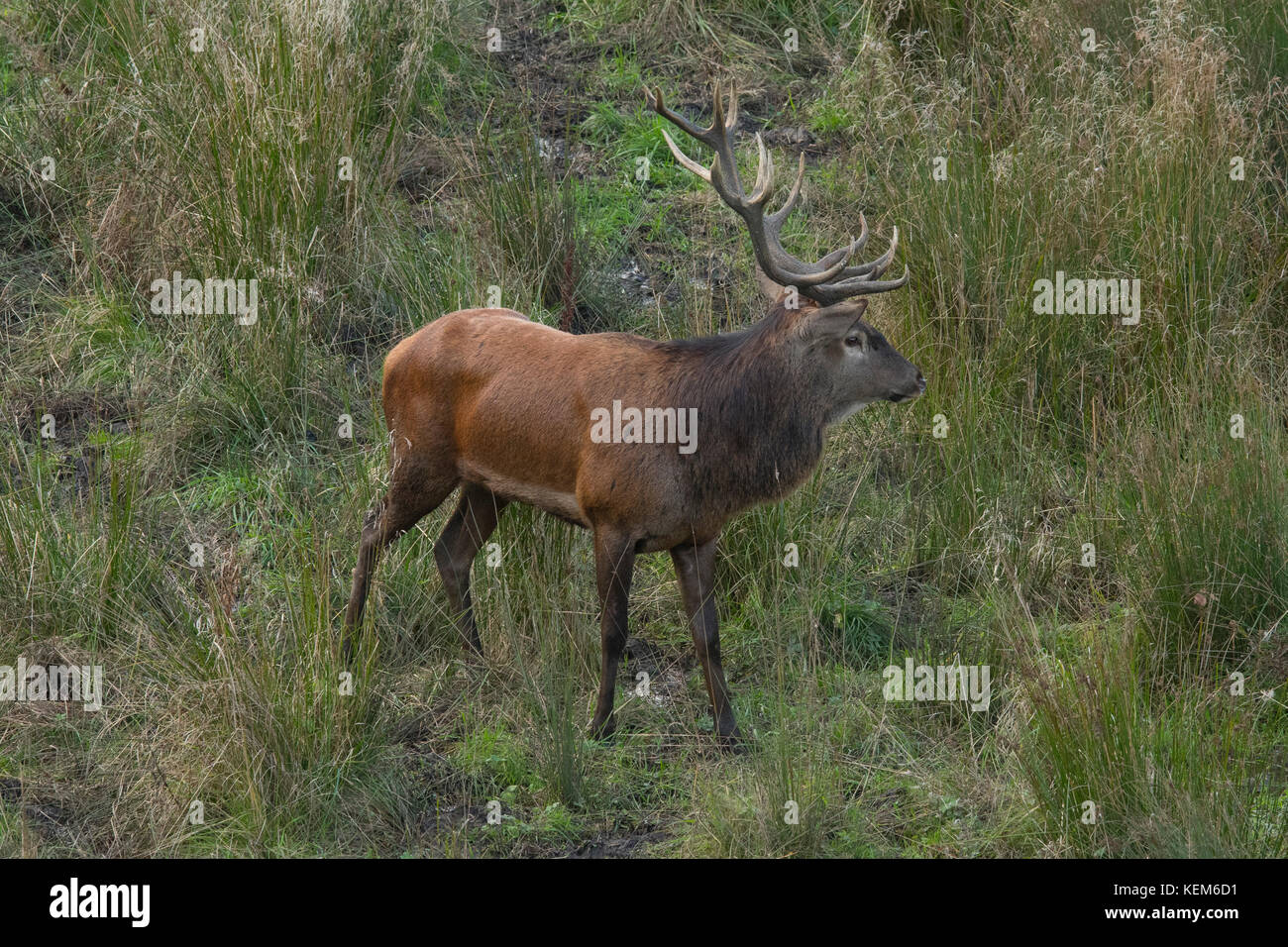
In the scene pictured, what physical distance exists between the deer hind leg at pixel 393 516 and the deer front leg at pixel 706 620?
3.23ft

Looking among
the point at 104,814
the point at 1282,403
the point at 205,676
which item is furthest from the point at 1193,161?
the point at 104,814

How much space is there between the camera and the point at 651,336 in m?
7.84

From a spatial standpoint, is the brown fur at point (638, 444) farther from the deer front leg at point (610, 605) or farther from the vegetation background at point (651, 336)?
the vegetation background at point (651, 336)

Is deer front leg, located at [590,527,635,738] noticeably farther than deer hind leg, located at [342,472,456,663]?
No

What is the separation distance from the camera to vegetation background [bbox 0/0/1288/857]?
5191 millimetres

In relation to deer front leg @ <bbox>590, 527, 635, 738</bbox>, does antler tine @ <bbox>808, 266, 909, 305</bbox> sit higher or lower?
higher

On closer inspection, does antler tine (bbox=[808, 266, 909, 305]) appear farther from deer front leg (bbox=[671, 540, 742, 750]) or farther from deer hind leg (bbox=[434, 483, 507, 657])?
deer hind leg (bbox=[434, 483, 507, 657])

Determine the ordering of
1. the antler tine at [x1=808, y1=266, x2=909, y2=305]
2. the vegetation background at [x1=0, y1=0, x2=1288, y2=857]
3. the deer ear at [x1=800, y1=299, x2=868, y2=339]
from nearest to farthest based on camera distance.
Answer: the vegetation background at [x1=0, y1=0, x2=1288, y2=857], the antler tine at [x1=808, y1=266, x2=909, y2=305], the deer ear at [x1=800, y1=299, x2=868, y2=339]

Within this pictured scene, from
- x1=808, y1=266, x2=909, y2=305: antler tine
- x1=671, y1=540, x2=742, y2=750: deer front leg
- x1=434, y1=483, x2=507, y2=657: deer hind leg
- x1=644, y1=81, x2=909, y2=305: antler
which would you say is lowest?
x1=671, y1=540, x2=742, y2=750: deer front leg

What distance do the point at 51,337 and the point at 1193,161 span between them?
18.9 ft

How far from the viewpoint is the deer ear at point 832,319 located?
578 centimetres

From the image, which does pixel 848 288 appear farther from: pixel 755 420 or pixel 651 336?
pixel 651 336

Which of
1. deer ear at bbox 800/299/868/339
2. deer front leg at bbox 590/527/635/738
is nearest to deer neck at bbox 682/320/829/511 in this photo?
deer ear at bbox 800/299/868/339

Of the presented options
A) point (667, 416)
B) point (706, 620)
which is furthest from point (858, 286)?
point (706, 620)
